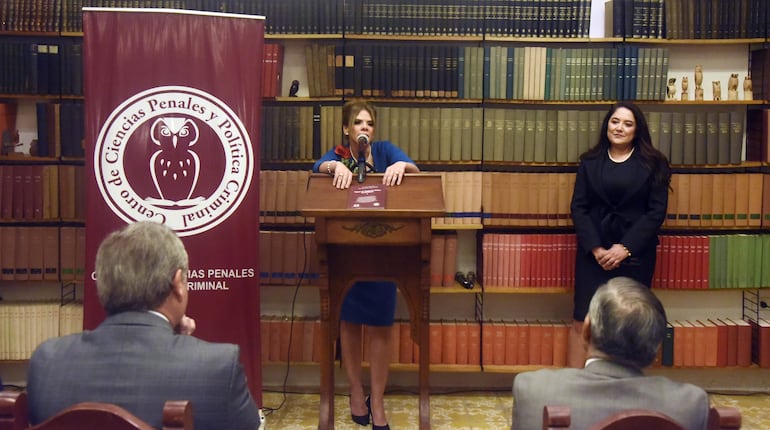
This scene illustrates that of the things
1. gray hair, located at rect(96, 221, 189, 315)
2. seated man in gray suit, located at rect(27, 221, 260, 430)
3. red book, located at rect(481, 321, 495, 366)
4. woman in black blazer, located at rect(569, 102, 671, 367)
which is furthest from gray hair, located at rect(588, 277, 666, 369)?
red book, located at rect(481, 321, 495, 366)

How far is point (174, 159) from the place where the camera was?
10.00ft

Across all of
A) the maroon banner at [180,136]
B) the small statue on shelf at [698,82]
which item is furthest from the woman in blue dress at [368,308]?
the small statue on shelf at [698,82]

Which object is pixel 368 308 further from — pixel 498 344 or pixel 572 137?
pixel 572 137

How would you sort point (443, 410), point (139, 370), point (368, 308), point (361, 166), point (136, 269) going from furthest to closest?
point (443, 410) < point (368, 308) < point (361, 166) < point (136, 269) < point (139, 370)

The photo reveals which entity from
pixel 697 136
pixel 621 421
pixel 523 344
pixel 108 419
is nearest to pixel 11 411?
pixel 108 419

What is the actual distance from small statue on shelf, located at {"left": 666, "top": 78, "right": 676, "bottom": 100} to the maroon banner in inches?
91.5

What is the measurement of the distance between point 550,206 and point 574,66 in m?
0.77

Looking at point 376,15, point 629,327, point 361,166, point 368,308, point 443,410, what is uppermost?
point 376,15

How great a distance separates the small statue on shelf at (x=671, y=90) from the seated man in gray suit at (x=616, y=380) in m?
2.79

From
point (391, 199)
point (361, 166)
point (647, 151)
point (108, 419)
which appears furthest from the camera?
point (647, 151)

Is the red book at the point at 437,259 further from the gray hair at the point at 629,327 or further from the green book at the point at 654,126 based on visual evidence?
the gray hair at the point at 629,327

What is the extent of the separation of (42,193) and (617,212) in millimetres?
3017

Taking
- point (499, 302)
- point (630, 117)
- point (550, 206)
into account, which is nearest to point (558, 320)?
point (499, 302)

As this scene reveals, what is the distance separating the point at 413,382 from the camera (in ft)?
14.0
